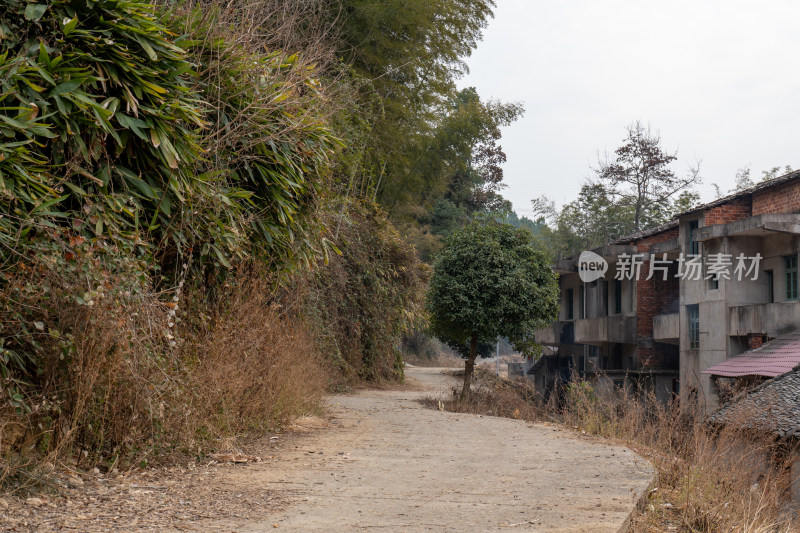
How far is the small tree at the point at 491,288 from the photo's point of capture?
16359 millimetres

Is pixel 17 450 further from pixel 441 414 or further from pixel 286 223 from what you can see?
pixel 441 414

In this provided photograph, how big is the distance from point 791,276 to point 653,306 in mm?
6583

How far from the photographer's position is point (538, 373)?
37.1 m

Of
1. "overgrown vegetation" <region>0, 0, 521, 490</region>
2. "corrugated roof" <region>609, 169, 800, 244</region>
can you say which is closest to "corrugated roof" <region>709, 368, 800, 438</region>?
"corrugated roof" <region>609, 169, 800, 244</region>

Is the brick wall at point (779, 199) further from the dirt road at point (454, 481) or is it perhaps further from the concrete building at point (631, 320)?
the dirt road at point (454, 481)

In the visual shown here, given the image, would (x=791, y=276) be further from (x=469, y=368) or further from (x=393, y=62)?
(x=393, y=62)

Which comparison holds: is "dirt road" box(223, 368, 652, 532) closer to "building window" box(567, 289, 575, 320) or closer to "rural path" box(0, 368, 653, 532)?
"rural path" box(0, 368, 653, 532)

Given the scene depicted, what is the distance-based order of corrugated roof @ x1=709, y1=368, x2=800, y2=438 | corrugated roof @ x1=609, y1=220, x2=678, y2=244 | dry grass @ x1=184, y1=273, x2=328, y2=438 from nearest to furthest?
1. dry grass @ x1=184, y1=273, x2=328, y2=438
2. corrugated roof @ x1=709, y1=368, x2=800, y2=438
3. corrugated roof @ x1=609, y1=220, x2=678, y2=244

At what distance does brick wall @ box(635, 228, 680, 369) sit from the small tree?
9.91m

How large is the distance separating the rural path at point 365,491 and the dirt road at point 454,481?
0.03 feet

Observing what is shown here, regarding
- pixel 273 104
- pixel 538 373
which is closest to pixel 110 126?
pixel 273 104

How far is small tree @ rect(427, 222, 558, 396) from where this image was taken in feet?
53.7

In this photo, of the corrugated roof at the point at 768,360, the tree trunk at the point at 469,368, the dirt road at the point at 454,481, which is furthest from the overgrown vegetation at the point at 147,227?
the corrugated roof at the point at 768,360

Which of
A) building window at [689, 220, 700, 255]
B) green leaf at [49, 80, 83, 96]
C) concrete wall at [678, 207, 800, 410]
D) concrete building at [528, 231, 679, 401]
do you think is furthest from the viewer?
concrete building at [528, 231, 679, 401]
